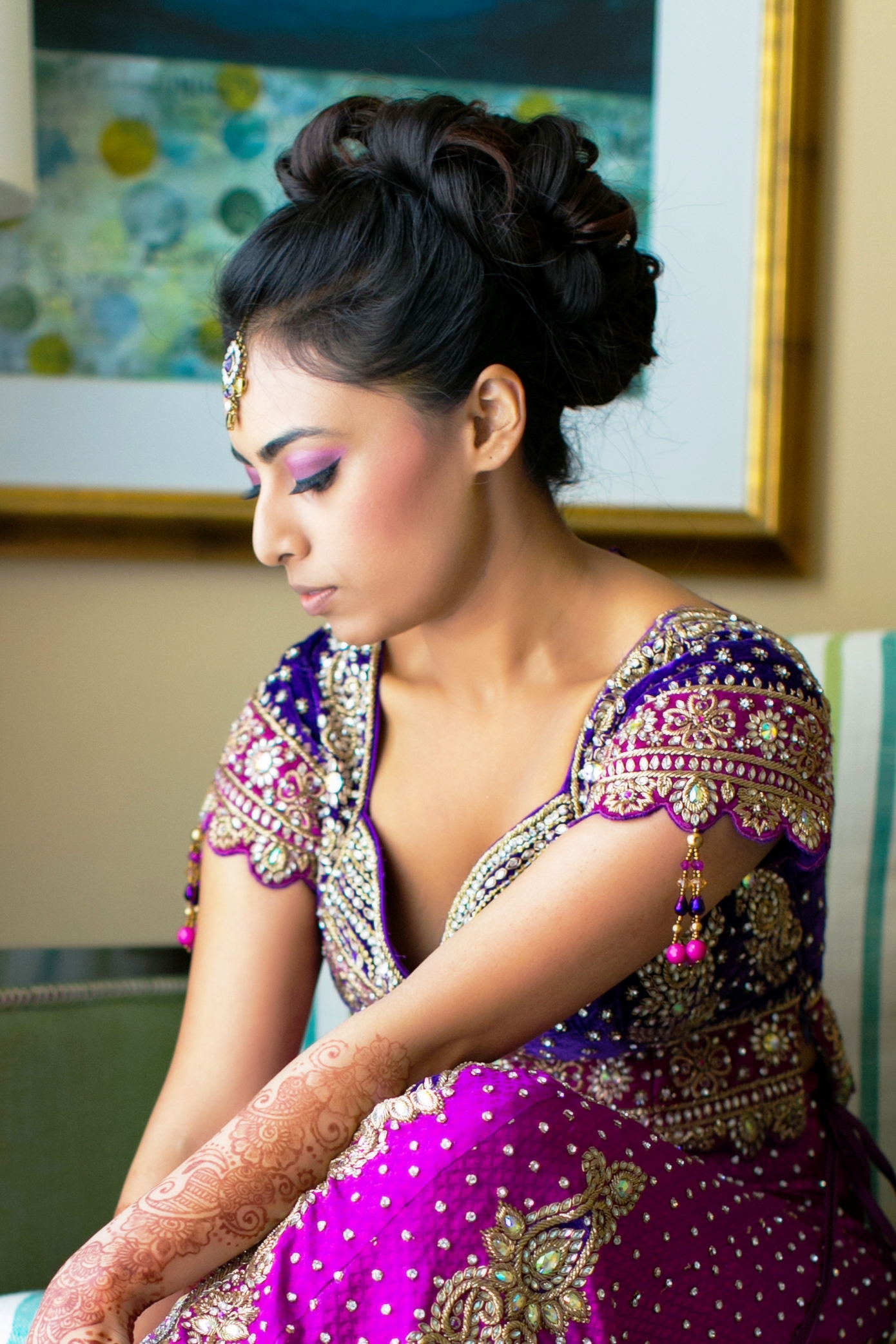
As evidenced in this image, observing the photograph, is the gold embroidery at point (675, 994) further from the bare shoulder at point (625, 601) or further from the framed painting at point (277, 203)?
the framed painting at point (277, 203)

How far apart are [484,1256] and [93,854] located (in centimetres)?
101

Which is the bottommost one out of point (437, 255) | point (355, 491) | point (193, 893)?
point (193, 893)

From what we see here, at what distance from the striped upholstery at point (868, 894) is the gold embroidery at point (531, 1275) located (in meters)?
0.69

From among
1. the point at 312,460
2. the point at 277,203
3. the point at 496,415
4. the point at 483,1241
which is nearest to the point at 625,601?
the point at 496,415

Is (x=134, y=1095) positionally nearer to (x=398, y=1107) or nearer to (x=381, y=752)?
(x=381, y=752)

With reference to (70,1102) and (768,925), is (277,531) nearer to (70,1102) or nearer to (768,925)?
(768,925)

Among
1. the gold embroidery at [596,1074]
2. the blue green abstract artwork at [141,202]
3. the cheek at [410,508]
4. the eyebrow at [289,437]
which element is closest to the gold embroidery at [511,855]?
the gold embroidery at [596,1074]

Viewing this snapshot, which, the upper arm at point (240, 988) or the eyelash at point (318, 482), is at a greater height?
the eyelash at point (318, 482)

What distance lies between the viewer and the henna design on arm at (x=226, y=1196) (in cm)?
80

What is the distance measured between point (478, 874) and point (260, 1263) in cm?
39

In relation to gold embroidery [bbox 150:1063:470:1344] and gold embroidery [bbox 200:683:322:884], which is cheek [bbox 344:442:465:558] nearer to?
gold embroidery [bbox 200:683:322:884]

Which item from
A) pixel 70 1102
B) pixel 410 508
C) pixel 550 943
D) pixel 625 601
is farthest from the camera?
pixel 70 1102

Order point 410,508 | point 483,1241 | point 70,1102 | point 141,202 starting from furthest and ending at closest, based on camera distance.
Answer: point 141,202 → point 70,1102 → point 410,508 → point 483,1241

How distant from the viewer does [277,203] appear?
5.29 feet
